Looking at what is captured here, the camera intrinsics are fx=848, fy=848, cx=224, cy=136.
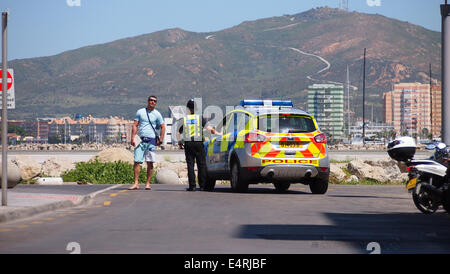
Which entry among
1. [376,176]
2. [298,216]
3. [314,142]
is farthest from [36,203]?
[376,176]

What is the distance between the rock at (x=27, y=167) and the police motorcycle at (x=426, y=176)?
1656 centimetres

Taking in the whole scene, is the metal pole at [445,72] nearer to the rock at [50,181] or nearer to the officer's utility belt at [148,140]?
the officer's utility belt at [148,140]

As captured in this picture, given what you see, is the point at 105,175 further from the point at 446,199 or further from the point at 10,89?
the point at 446,199

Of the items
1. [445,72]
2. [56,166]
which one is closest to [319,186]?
[445,72]

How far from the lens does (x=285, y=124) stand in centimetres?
1814

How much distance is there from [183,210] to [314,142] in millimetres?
5035

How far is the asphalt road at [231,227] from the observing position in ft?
29.0

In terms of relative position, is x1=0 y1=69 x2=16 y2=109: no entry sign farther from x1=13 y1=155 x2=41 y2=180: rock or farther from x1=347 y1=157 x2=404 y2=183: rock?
x1=347 y1=157 x2=404 y2=183: rock

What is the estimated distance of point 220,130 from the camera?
2034 cm

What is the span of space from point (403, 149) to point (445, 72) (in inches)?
223

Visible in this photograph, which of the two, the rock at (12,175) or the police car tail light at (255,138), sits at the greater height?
the police car tail light at (255,138)

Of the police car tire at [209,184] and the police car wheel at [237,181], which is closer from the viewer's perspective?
the police car wheel at [237,181]

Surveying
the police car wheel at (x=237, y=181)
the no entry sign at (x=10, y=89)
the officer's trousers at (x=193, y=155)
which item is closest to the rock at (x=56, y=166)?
the officer's trousers at (x=193, y=155)
